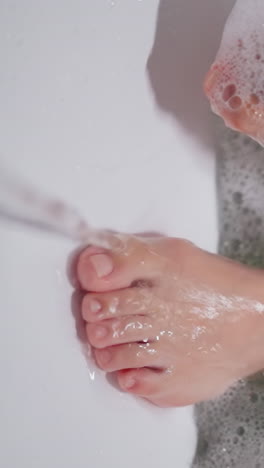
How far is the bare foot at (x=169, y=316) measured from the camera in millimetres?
832

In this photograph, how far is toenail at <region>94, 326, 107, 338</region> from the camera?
822mm

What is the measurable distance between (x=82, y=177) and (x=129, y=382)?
26 cm

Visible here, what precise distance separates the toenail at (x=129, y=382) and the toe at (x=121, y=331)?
5 centimetres

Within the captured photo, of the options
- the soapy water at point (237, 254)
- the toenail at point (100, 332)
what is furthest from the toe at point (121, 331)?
the soapy water at point (237, 254)

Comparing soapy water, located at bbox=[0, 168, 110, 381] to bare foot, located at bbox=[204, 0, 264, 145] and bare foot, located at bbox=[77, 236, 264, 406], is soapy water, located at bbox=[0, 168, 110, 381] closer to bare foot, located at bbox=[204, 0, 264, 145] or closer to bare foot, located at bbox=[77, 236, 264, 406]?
bare foot, located at bbox=[77, 236, 264, 406]

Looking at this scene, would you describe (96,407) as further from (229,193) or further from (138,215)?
(229,193)

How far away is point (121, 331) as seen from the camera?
2.79 feet

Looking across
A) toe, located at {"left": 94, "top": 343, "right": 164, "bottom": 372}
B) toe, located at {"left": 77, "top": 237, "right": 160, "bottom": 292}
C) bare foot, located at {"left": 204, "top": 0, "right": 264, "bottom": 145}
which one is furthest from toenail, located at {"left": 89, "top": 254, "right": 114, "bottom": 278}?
bare foot, located at {"left": 204, "top": 0, "right": 264, "bottom": 145}

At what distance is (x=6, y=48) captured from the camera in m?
0.71

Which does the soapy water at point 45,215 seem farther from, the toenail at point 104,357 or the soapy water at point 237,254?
the soapy water at point 237,254

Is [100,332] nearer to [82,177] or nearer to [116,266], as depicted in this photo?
[116,266]

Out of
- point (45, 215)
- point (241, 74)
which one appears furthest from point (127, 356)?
point (241, 74)

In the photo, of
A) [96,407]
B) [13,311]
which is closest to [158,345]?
[96,407]

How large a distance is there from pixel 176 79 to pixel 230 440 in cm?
55
